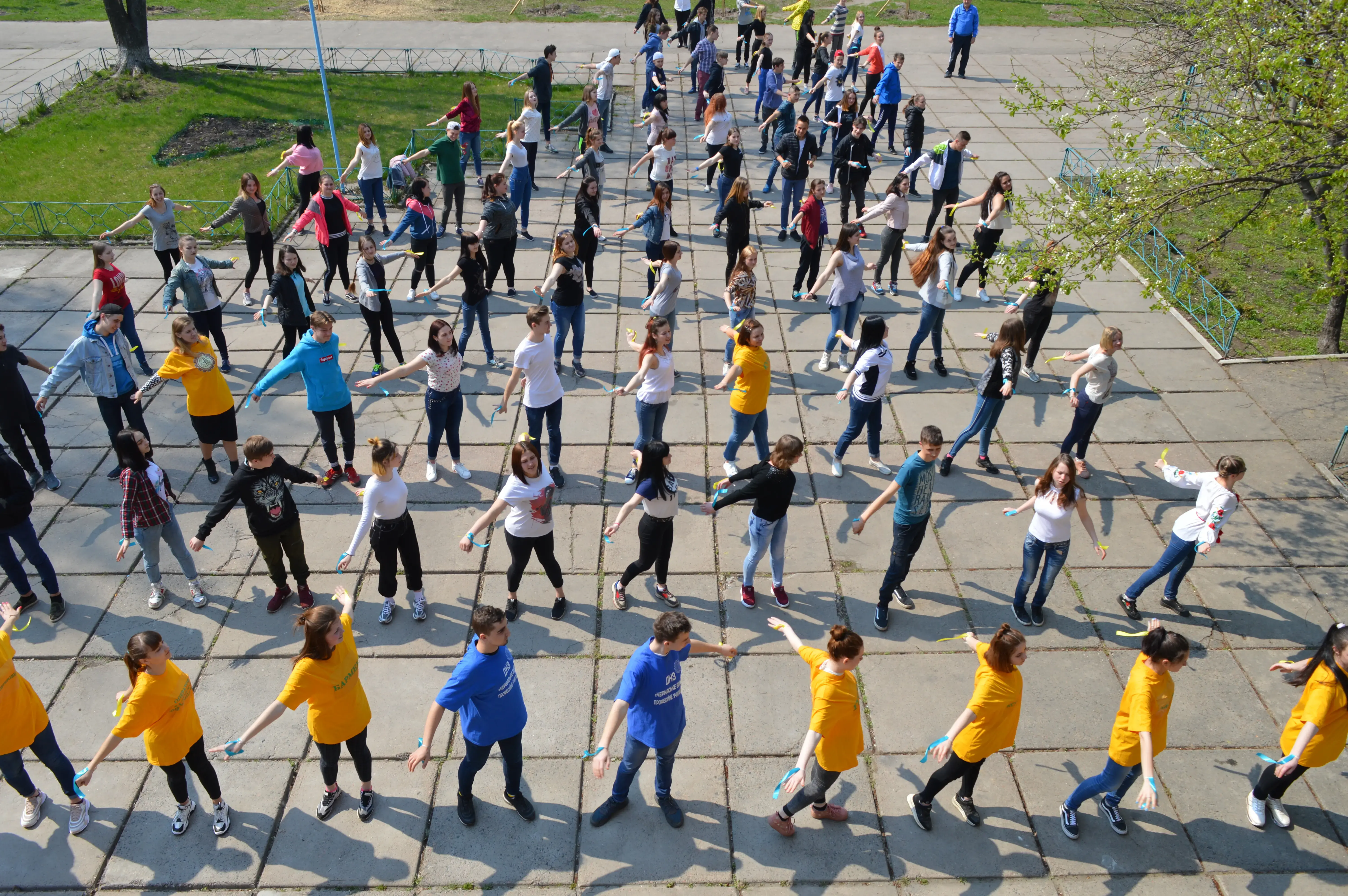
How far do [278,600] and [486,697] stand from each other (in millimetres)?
3132

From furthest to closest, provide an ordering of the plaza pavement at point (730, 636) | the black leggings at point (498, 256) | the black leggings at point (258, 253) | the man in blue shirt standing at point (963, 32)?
1. the man in blue shirt standing at point (963, 32)
2. the black leggings at point (258, 253)
3. the black leggings at point (498, 256)
4. the plaza pavement at point (730, 636)

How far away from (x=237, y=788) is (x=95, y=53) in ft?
77.3

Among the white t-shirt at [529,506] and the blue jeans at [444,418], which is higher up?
the white t-shirt at [529,506]

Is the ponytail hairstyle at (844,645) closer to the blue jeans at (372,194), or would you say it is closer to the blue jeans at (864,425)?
the blue jeans at (864,425)

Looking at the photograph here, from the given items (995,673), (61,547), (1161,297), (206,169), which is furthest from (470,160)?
(995,673)

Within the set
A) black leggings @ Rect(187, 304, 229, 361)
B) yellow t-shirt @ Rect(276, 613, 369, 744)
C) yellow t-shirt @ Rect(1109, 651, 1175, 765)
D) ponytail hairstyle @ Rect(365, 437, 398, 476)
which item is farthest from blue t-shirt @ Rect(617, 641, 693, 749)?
black leggings @ Rect(187, 304, 229, 361)

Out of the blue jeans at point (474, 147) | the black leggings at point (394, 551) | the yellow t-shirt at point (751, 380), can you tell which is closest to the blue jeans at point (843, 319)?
the yellow t-shirt at point (751, 380)

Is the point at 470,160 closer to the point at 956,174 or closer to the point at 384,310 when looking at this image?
the point at 384,310

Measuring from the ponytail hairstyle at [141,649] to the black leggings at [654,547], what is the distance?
3439 mm

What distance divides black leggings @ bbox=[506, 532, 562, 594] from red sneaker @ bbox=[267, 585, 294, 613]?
6.30 ft

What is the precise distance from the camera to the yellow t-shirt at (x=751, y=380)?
8703 millimetres

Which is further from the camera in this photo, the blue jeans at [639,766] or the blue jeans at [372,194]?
the blue jeans at [372,194]

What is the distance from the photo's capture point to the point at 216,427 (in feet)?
29.5

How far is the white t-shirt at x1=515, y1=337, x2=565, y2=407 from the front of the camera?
28.6 feet
